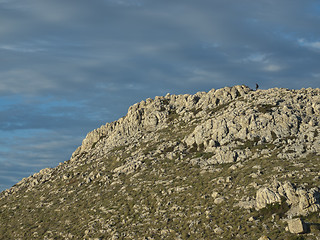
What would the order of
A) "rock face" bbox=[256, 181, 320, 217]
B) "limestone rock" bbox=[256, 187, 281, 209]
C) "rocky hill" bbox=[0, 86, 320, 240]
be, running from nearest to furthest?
"rock face" bbox=[256, 181, 320, 217] < "limestone rock" bbox=[256, 187, 281, 209] < "rocky hill" bbox=[0, 86, 320, 240]

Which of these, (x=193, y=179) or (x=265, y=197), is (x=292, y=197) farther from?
(x=193, y=179)

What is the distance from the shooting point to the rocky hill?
69.1 meters

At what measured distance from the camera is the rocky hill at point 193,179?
69125 millimetres

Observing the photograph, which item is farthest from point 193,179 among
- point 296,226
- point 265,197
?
point 296,226

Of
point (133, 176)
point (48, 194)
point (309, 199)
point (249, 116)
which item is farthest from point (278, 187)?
point (48, 194)

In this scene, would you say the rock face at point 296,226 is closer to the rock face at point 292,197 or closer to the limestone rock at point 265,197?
the rock face at point 292,197

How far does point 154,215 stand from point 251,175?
22.8 metres

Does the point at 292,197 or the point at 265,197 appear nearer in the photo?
the point at 292,197

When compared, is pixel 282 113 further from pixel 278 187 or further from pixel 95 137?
pixel 95 137

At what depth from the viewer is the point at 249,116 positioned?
343ft

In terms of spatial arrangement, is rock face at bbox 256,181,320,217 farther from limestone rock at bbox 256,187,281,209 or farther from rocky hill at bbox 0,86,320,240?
rocky hill at bbox 0,86,320,240

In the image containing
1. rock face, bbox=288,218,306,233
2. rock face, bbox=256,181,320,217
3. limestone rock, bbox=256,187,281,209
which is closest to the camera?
rock face, bbox=288,218,306,233

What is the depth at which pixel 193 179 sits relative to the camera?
3615 inches

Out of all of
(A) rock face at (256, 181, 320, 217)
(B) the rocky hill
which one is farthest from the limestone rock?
(B) the rocky hill
